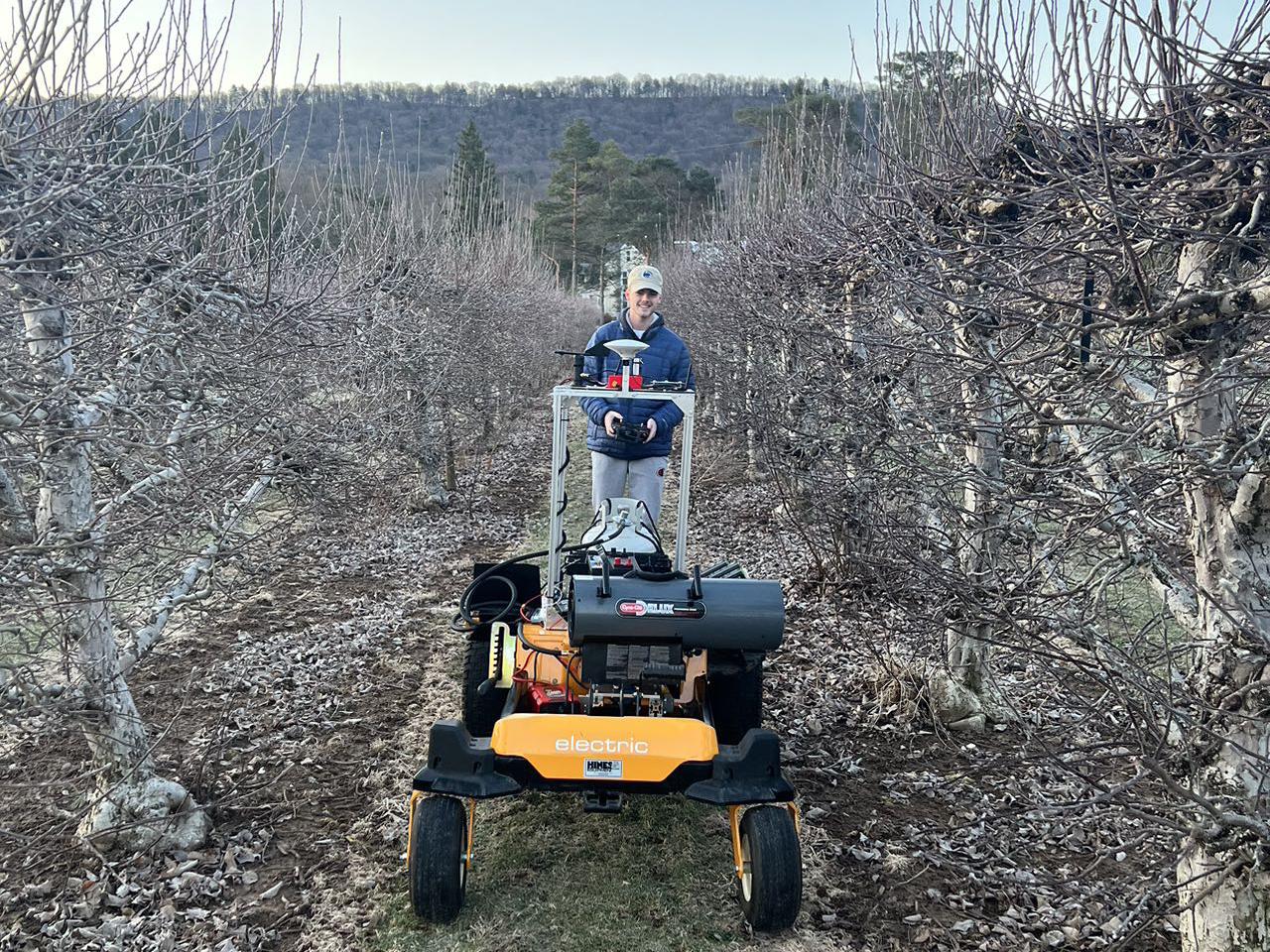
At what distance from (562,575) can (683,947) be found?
1.73 metres

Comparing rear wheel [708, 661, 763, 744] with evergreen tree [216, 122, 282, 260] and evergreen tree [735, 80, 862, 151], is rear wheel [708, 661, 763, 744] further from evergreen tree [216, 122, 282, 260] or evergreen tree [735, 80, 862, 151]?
evergreen tree [735, 80, 862, 151]

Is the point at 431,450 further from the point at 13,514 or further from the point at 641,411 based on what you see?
the point at 13,514

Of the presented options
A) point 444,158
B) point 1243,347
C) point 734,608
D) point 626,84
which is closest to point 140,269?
point 734,608

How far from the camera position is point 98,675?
3.87 metres

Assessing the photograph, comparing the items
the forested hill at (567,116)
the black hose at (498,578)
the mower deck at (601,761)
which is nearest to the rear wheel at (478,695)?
the black hose at (498,578)

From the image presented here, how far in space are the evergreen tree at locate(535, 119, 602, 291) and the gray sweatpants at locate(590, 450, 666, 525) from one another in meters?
39.3

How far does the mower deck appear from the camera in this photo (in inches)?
135

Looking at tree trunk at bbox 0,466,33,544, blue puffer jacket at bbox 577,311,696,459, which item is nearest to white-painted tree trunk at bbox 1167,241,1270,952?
blue puffer jacket at bbox 577,311,696,459

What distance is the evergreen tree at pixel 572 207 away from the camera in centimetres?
4444

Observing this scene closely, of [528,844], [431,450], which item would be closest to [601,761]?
[528,844]

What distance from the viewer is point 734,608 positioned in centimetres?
356

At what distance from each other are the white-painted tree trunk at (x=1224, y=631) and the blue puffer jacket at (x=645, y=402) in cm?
247

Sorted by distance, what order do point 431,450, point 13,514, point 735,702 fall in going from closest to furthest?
point 13,514 < point 735,702 < point 431,450

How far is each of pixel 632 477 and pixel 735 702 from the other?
5.19 ft
